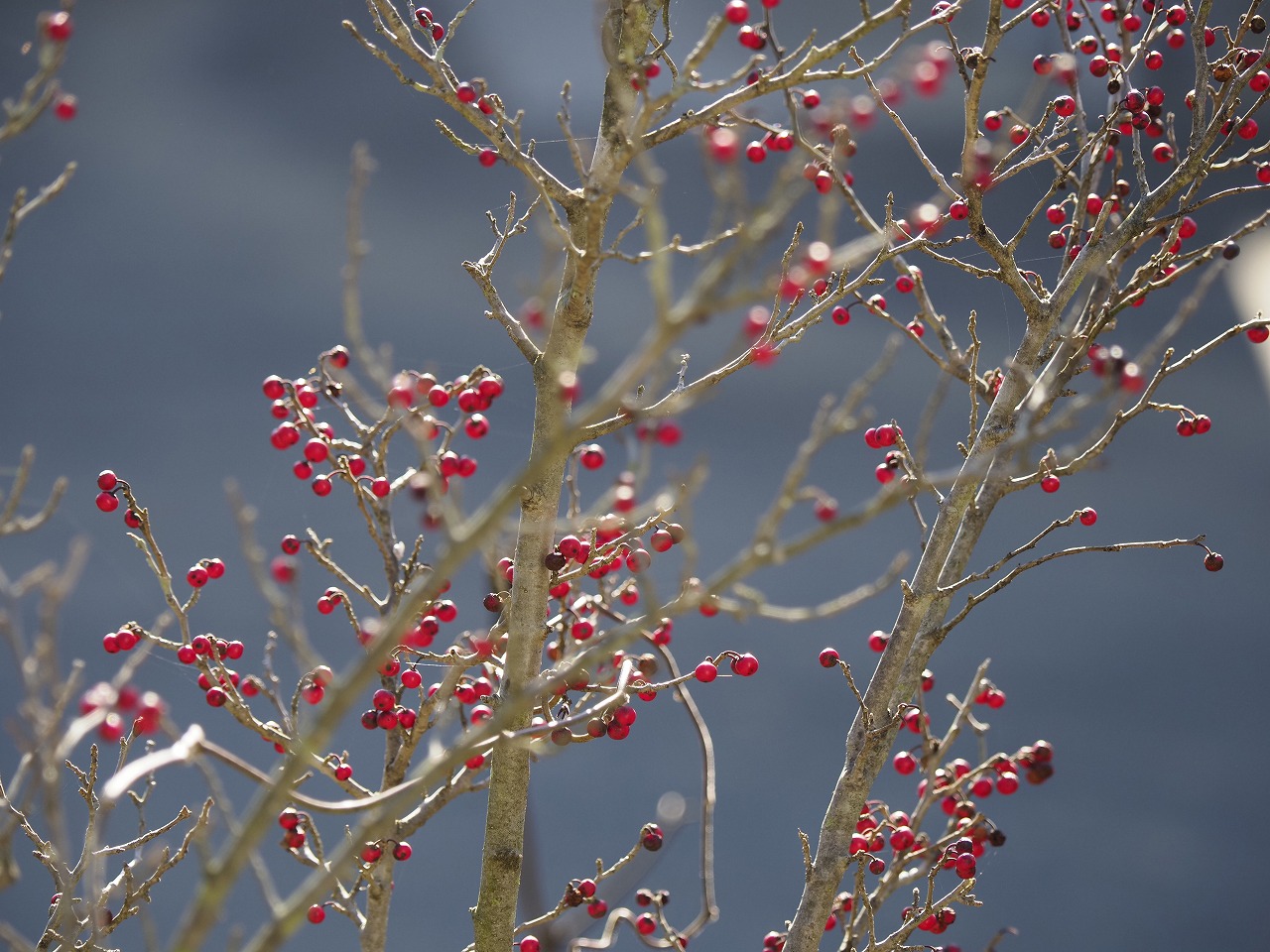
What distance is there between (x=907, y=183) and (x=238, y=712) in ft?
9.07

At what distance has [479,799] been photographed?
3328 mm

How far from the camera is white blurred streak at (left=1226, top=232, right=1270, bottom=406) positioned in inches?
129

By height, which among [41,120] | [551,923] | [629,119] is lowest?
[551,923]

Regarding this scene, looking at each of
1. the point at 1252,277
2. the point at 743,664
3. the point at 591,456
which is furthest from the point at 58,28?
the point at 1252,277

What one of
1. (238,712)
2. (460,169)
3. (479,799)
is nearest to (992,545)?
(479,799)

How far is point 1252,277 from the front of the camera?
331cm

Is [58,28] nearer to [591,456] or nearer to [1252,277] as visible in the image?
[591,456]

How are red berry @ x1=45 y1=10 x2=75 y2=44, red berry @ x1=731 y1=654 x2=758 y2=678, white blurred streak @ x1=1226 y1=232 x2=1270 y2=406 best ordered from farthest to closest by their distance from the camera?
white blurred streak @ x1=1226 y1=232 x2=1270 y2=406
red berry @ x1=731 y1=654 x2=758 y2=678
red berry @ x1=45 y1=10 x2=75 y2=44

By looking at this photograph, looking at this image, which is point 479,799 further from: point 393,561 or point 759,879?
point 393,561

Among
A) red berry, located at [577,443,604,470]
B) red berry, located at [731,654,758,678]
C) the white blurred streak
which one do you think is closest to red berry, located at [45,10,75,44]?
red berry, located at [577,443,604,470]

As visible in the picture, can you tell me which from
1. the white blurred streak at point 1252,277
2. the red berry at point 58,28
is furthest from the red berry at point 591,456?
→ the white blurred streak at point 1252,277

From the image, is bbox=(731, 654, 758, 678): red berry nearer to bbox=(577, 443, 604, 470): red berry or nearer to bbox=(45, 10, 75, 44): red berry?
bbox=(577, 443, 604, 470): red berry

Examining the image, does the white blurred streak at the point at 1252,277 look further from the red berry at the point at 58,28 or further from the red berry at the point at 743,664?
the red berry at the point at 58,28

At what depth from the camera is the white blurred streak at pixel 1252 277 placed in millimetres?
3287
